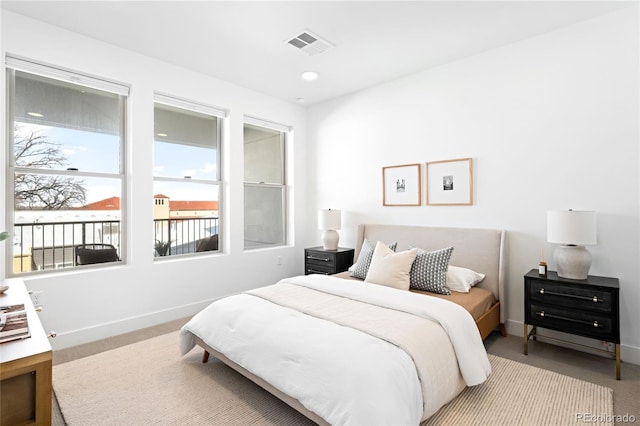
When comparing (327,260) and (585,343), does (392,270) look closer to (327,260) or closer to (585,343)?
(327,260)

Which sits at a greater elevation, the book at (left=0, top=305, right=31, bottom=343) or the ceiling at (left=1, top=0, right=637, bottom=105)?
the ceiling at (left=1, top=0, right=637, bottom=105)

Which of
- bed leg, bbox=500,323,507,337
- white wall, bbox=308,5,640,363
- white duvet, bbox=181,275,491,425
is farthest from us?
bed leg, bbox=500,323,507,337

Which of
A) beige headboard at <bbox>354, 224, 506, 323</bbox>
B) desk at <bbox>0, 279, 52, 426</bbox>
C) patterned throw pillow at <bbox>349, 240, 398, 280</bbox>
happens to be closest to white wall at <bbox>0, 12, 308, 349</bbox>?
patterned throw pillow at <bbox>349, 240, 398, 280</bbox>

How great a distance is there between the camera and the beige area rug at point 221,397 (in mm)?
1888

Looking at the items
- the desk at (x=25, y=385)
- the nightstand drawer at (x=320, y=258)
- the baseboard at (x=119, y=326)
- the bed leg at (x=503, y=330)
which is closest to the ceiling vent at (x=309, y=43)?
the nightstand drawer at (x=320, y=258)

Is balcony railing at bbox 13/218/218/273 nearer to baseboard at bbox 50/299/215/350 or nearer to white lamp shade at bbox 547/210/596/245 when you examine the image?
baseboard at bbox 50/299/215/350

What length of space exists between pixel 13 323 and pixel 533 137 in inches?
153

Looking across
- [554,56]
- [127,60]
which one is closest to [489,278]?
[554,56]

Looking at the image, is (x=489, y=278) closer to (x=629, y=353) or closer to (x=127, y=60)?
(x=629, y=353)

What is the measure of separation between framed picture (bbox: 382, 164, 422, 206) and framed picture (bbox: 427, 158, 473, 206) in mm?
143

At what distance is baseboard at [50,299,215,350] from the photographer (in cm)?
287

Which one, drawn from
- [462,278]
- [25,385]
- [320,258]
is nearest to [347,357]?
[25,385]

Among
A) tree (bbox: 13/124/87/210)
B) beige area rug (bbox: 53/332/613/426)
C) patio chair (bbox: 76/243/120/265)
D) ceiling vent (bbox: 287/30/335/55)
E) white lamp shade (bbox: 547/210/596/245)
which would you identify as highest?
ceiling vent (bbox: 287/30/335/55)

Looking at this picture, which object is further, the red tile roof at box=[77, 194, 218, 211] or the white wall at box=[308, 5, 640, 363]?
the red tile roof at box=[77, 194, 218, 211]
